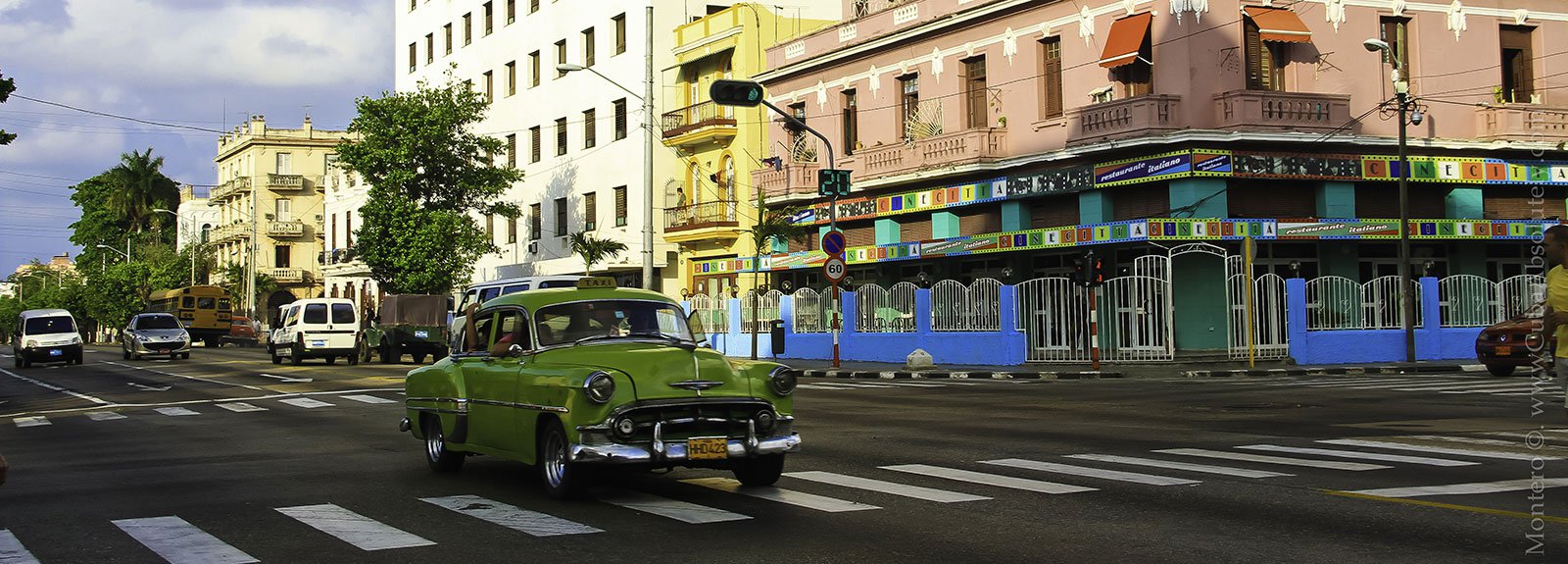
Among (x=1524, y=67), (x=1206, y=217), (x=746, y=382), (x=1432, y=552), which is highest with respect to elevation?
(x=1524, y=67)

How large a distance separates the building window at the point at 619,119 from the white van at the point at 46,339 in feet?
61.5

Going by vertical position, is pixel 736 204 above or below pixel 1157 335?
above

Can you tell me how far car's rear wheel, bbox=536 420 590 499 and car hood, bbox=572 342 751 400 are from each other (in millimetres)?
543

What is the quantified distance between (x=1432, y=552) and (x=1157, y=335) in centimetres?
2458

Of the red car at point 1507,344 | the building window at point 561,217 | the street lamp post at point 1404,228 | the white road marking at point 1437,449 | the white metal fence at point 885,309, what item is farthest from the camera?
the building window at point 561,217

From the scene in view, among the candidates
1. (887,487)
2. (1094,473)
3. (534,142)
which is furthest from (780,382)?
(534,142)

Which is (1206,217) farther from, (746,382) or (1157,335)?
(746,382)

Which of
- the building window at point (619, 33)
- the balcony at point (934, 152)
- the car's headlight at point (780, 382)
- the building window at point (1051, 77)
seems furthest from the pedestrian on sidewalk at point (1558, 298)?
the building window at point (619, 33)

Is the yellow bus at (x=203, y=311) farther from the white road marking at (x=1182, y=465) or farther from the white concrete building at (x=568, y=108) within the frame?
the white road marking at (x=1182, y=465)

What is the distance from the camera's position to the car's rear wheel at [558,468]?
9.59 metres

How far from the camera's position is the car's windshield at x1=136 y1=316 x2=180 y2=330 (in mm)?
48188

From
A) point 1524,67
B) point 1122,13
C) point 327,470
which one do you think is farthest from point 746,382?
point 1524,67

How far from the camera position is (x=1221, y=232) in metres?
31.6

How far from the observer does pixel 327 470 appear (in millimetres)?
12234
